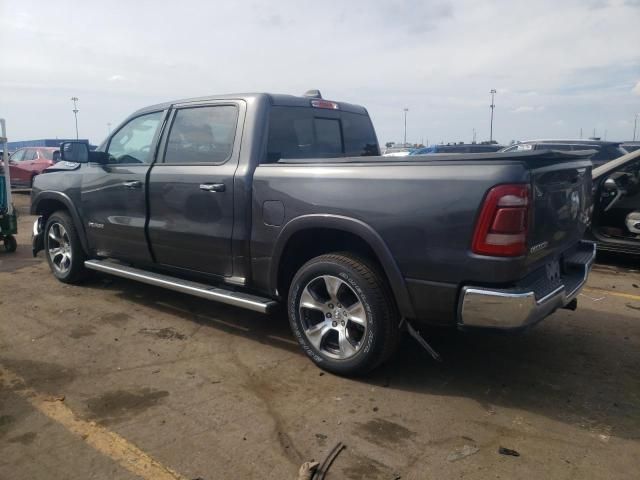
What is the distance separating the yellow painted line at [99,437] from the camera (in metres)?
2.62

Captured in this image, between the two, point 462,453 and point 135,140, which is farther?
point 135,140

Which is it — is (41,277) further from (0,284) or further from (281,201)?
(281,201)

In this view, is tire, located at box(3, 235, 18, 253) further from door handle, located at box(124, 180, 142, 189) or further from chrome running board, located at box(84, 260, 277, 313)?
door handle, located at box(124, 180, 142, 189)

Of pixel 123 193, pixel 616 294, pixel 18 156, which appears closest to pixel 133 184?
Answer: pixel 123 193

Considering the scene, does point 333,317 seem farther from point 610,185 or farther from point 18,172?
point 18,172

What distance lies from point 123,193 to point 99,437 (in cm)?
263

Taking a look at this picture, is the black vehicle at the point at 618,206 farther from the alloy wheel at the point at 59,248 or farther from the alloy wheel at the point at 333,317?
the alloy wheel at the point at 59,248

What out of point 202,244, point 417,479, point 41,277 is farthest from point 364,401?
point 41,277

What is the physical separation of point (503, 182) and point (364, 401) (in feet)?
5.07

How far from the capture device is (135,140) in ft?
16.7

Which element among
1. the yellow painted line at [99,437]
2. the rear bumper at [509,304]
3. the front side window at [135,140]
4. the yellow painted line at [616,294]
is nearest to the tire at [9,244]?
the front side window at [135,140]

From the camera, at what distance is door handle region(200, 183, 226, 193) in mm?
4074

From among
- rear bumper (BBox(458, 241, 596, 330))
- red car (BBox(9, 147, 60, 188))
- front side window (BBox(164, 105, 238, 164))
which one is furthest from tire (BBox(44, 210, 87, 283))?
red car (BBox(9, 147, 60, 188))

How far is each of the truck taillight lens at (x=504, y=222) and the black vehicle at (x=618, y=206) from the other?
450cm
